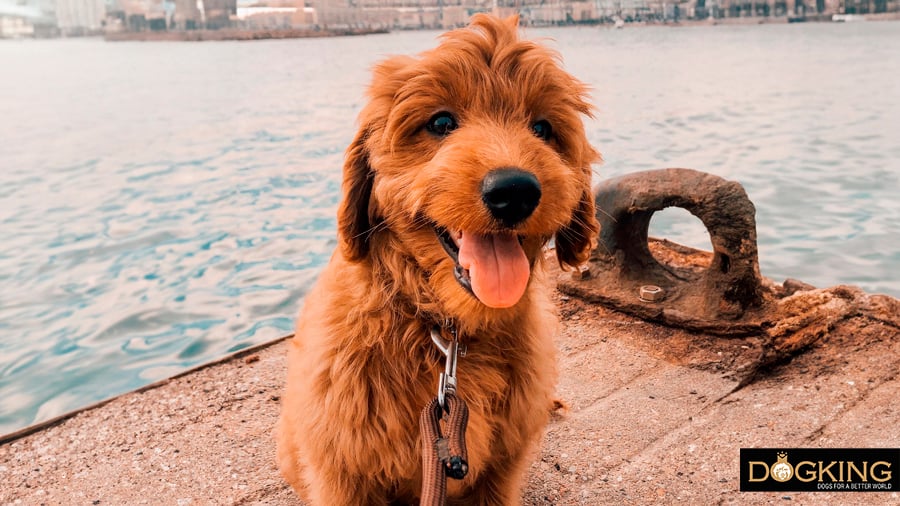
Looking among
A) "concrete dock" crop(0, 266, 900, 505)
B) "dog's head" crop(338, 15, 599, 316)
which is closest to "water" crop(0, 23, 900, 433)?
"dog's head" crop(338, 15, 599, 316)

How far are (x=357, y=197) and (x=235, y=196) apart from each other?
403 inches

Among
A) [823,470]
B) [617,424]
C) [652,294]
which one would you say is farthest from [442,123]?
[652,294]

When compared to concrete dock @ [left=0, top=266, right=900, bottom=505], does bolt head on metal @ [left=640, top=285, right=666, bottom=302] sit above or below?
above

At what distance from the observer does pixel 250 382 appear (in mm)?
A: 4527

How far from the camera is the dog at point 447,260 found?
2256 mm

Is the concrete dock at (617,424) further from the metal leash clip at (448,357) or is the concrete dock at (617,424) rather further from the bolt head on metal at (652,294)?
the metal leash clip at (448,357)

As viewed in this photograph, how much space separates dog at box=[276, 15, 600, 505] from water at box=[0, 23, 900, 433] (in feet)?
0.95

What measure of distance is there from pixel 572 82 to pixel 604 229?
305cm

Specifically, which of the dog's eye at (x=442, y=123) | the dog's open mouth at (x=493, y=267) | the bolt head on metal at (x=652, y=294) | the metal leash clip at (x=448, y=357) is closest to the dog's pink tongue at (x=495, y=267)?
the dog's open mouth at (x=493, y=267)

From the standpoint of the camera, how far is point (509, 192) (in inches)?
83.8

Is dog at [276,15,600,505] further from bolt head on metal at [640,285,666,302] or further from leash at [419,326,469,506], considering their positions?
bolt head on metal at [640,285,666,302]

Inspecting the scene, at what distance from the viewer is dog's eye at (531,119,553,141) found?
256 centimetres

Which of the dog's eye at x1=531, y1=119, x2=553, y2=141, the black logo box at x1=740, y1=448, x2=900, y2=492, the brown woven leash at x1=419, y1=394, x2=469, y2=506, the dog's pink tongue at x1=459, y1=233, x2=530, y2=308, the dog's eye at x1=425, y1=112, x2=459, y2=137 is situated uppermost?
the dog's eye at x1=425, y1=112, x2=459, y2=137

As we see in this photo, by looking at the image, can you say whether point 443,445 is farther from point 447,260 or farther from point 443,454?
point 447,260
